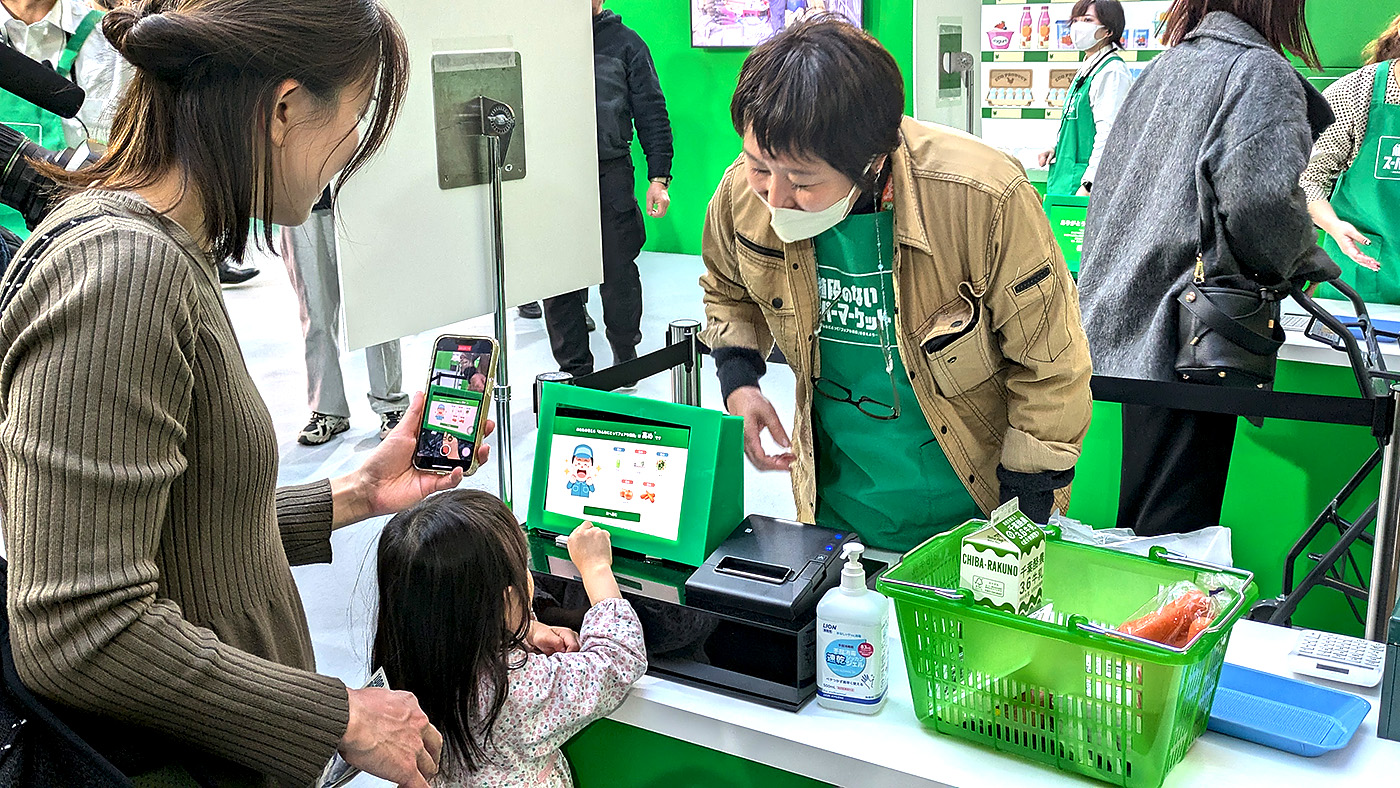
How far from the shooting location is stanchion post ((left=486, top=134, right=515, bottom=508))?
245cm

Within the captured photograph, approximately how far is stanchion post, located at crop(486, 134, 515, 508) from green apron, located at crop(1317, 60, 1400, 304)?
2.84 meters

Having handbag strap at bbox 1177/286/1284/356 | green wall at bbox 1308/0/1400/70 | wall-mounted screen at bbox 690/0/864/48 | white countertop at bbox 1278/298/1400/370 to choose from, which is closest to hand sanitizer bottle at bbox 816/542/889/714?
handbag strap at bbox 1177/286/1284/356

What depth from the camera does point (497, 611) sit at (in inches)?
55.4

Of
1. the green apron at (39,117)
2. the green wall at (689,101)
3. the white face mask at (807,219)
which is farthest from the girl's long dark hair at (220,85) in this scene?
the green wall at (689,101)

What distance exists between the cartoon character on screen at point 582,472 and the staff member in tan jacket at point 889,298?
1.17 ft

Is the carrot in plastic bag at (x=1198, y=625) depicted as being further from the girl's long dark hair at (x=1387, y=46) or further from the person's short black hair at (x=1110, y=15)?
the person's short black hair at (x=1110, y=15)

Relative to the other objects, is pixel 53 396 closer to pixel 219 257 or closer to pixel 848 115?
pixel 219 257

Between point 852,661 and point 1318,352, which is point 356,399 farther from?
point 852,661

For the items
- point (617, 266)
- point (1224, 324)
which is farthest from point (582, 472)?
point (617, 266)

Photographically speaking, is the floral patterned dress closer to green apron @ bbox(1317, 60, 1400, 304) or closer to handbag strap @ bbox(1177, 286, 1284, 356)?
handbag strap @ bbox(1177, 286, 1284, 356)

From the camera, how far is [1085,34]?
5.47m

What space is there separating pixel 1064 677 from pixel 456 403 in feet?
2.87

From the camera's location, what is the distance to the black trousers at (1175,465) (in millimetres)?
2793

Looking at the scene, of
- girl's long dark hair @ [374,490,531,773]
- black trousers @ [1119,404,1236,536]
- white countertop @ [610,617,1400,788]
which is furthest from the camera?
black trousers @ [1119,404,1236,536]
